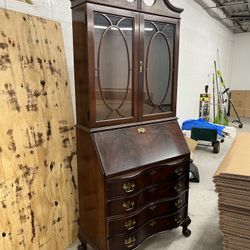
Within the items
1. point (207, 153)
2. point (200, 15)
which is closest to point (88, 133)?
point (207, 153)

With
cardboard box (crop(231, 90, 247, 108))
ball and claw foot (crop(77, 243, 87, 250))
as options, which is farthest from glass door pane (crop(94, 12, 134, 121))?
cardboard box (crop(231, 90, 247, 108))

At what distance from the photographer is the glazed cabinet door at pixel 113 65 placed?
1.62 meters

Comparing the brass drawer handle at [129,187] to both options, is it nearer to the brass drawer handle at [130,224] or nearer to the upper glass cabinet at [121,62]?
the brass drawer handle at [130,224]

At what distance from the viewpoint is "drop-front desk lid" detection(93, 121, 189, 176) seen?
65.6 inches

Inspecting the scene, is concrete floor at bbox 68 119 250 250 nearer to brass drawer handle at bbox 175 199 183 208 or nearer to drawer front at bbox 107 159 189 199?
brass drawer handle at bbox 175 199 183 208

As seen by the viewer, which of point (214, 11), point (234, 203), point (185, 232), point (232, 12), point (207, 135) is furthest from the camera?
point (232, 12)

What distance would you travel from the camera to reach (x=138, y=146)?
6.01 ft

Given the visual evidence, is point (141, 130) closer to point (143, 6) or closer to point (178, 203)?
point (178, 203)

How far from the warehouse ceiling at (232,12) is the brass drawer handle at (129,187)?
4.64m

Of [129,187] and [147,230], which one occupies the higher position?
[129,187]

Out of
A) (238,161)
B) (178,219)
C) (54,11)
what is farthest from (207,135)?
(54,11)

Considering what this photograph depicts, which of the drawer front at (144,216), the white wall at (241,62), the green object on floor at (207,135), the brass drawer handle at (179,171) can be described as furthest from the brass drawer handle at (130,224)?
the white wall at (241,62)

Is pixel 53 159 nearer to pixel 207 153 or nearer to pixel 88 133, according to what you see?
pixel 88 133

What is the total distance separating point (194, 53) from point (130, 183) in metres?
4.20
